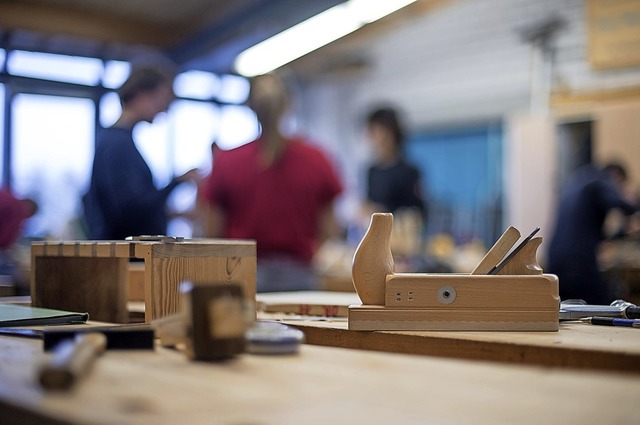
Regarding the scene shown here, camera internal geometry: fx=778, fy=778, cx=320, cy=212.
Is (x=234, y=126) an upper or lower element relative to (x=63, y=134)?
upper

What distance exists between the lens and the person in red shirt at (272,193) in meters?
3.01

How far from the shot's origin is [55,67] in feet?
28.2

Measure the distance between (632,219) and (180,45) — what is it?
17.7 ft

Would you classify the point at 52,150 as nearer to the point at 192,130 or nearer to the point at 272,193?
the point at 192,130

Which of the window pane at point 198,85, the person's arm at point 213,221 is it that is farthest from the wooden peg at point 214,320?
the window pane at point 198,85

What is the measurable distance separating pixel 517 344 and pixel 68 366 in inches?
28.9

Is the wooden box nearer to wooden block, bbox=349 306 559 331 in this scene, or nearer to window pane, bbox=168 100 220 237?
wooden block, bbox=349 306 559 331

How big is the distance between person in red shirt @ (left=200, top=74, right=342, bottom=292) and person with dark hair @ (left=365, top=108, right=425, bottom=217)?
155 cm

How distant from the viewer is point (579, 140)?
7180 millimetres

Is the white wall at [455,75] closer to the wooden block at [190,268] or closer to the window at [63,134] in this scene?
the window at [63,134]

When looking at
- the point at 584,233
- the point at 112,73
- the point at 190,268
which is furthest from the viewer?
the point at 112,73

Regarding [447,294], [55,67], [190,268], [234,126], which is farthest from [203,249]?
[234,126]

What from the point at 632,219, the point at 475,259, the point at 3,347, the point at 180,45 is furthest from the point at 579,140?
the point at 3,347

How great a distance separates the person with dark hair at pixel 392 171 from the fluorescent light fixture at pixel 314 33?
4.31 ft
